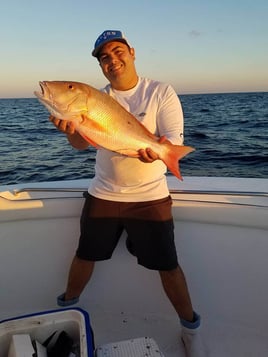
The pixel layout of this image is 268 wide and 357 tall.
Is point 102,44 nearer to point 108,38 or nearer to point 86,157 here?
point 108,38

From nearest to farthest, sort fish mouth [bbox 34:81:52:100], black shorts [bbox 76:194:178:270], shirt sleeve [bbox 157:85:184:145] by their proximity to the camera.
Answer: fish mouth [bbox 34:81:52:100]
shirt sleeve [bbox 157:85:184:145]
black shorts [bbox 76:194:178:270]

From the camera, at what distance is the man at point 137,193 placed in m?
2.54

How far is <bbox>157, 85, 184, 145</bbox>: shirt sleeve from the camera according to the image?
2.47 m

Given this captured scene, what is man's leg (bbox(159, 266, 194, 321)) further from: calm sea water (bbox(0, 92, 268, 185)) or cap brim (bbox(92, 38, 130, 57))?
calm sea water (bbox(0, 92, 268, 185))

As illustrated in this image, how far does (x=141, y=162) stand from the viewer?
2.54 metres

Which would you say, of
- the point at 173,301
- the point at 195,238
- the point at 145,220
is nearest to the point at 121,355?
the point at 173,301

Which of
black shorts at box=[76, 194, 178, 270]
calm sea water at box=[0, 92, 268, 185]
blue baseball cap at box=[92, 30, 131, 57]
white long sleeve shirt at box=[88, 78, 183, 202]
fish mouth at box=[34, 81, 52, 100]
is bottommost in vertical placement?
calm sea water at box=[0, 92, 268, 185]

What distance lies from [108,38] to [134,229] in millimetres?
1277

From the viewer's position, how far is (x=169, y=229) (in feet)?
8.64

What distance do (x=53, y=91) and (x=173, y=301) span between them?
1.62m

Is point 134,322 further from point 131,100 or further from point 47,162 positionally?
point 47,162

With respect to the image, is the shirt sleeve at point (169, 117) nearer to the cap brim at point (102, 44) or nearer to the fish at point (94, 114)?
the fish at point (94, 114)

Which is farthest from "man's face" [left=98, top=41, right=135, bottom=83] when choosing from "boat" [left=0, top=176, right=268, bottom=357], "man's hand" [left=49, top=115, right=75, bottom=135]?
"boat" [left=0, top=176, right=268, bottom=357]

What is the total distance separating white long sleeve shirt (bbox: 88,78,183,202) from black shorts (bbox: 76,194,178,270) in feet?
0.21
